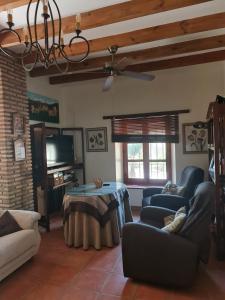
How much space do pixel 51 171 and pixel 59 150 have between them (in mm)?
707

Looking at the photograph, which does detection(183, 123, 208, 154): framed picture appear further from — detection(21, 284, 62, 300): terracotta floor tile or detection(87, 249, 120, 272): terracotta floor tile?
detection(21, 284, 62, 300): terracotta floor tile

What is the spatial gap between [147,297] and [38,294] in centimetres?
107

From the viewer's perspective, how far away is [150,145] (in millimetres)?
5508

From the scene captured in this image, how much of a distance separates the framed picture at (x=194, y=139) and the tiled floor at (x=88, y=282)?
231 cm

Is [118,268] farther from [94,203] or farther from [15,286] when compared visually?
[15,286]

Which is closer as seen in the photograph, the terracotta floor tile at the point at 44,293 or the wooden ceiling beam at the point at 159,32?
the terracotta floor tile at the point at 44,293

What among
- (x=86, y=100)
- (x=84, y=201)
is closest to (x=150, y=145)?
(x=86, y=100)

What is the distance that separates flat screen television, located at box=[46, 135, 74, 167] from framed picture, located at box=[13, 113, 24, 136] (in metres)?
1.11

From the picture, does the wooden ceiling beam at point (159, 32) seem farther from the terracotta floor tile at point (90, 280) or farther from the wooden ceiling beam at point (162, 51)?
the terracotta floor tile at point (90, 280)

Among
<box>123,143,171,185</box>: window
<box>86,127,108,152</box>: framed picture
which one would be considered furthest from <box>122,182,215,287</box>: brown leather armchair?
<box>86,127,108,152</box>: framed picture

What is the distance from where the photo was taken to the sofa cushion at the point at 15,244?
2.62 meters

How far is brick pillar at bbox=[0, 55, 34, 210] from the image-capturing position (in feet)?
11.8

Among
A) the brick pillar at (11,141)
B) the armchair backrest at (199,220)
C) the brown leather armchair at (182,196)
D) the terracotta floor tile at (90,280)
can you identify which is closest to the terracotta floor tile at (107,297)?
the terracotta floor tile at (90,280)

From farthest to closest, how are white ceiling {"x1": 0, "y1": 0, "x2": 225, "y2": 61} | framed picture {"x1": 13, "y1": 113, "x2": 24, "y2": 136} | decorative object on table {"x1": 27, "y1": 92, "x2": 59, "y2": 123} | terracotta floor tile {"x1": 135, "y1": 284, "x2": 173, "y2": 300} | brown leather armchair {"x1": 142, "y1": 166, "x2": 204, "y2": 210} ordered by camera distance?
1. decorative object on table {"x1": 27, "y1": 92, "x2": 59, "y2": 123}
2. brown leather armchair {"x1": 142, "y1": 166, "x2": 204, "y2": 210}
3. framed picture {"x1": 13, "y1": 113, "x2": 24, "y2": 136}
4. white ceiling {"x1": 0, "y1": 0, "x2": 225, "y2": 61}
5. terracotta floor tile {"x1": 135, "y1": 284, "x2": 173, "y2": 300}
